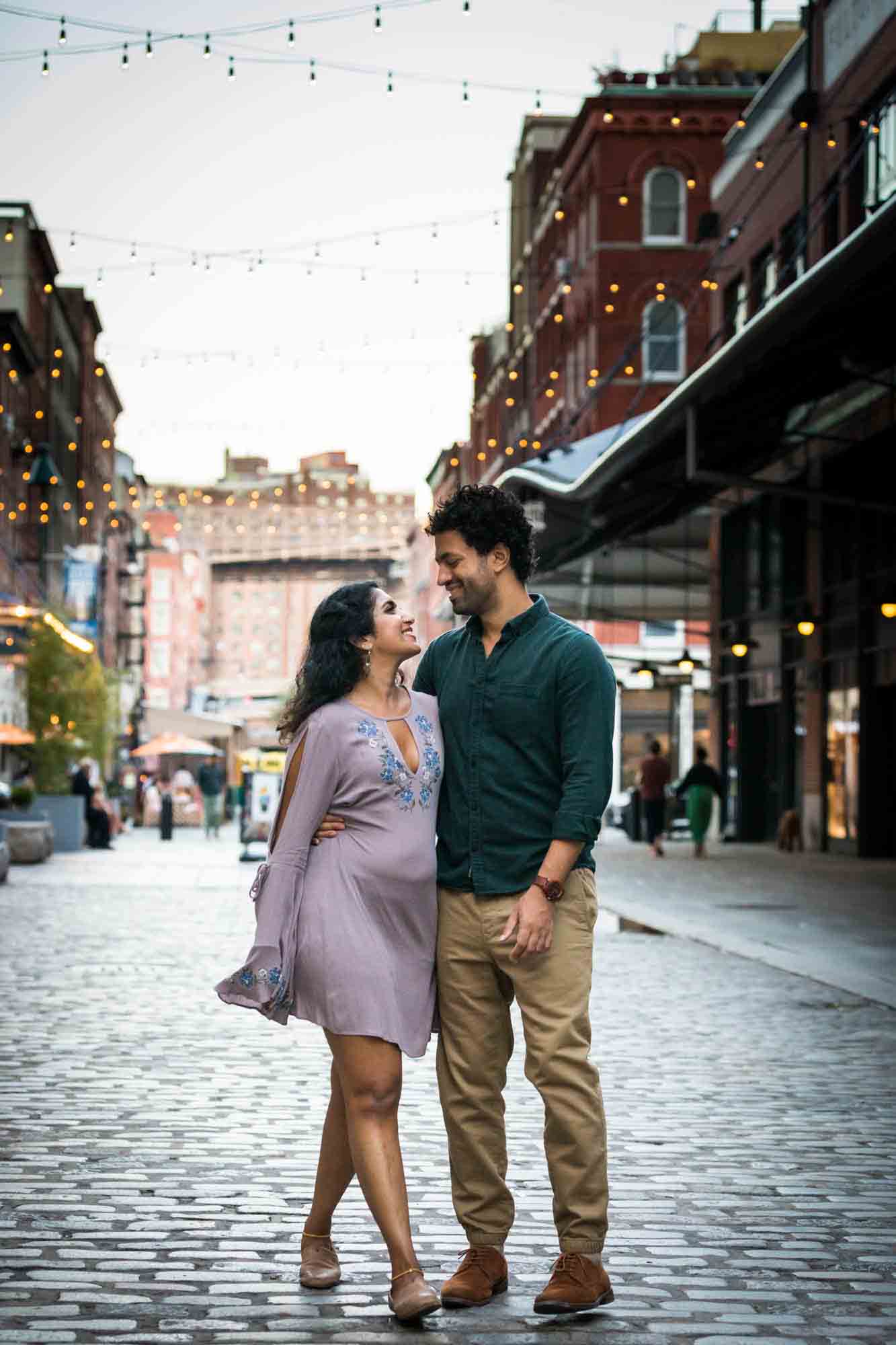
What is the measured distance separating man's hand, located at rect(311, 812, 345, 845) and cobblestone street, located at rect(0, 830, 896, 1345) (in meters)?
1.11

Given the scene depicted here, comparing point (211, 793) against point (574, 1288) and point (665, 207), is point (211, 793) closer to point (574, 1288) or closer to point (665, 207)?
point (665, 207)

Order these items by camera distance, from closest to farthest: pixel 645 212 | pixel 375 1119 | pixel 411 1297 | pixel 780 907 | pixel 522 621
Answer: pixel 411 1297 < pixel 375 1119 < pixel 522 621 < pixel 780 907 < pixel 645 212

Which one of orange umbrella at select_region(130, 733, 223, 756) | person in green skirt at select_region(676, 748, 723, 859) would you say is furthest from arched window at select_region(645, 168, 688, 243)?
person in green skirt at select_region(676, 748, 723, 859)

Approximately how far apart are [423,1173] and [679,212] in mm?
48084

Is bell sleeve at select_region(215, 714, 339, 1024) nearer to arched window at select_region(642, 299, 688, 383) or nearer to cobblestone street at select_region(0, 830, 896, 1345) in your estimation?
cobblestone street at select_region(0, 830, 896, 1345)

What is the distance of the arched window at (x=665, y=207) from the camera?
5303 centimetres

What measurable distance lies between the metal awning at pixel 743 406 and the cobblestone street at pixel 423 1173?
295 inches

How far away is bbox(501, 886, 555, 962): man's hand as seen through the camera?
17.1 ft

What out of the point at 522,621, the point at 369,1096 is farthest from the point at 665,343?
the point at 369,1096

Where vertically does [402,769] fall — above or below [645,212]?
below

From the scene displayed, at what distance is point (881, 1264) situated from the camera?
5.84 meters

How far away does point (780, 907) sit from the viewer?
20.5 metres

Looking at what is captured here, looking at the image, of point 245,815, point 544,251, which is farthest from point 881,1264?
point 544,251

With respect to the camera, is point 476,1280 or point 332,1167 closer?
point 476,1280
